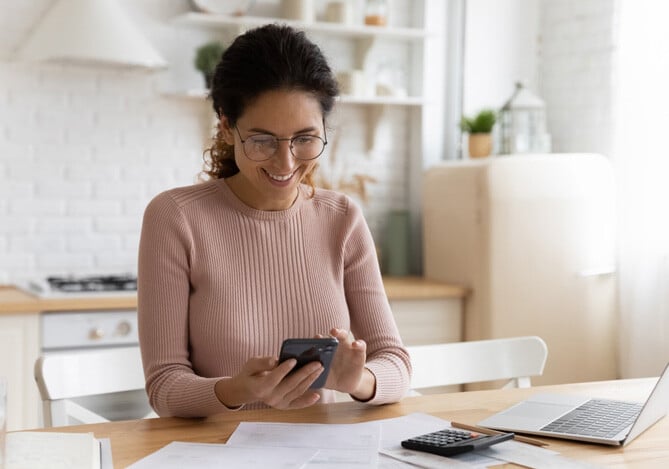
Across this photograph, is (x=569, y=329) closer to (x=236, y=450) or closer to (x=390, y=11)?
(x=390, y=11)

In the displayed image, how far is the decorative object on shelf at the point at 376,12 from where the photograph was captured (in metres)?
4.02

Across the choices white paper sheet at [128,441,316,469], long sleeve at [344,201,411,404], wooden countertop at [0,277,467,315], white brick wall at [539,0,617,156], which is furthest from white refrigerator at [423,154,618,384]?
white paper sheet at [128,441,316,469]

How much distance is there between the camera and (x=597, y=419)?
1665mm

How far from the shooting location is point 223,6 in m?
3.79

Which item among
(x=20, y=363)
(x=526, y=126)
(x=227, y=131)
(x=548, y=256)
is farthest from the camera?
(x=526, y=126)

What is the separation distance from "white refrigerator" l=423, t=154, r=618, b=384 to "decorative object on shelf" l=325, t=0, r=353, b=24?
33.0 inches

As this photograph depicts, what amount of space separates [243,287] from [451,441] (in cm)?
63

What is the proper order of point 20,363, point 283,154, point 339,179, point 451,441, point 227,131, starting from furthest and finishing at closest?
point 339,179
point 20,363
point 227,131
point 283,154
point 451,441

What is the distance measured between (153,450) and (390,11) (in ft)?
10.3

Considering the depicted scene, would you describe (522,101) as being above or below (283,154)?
above

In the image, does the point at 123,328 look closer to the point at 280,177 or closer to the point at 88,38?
the point at 88,38

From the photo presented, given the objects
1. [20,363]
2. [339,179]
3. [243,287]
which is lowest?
[20,363]

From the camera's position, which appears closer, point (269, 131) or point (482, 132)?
point (269, 131)

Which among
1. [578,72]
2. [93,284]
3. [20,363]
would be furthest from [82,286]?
[578,72]
